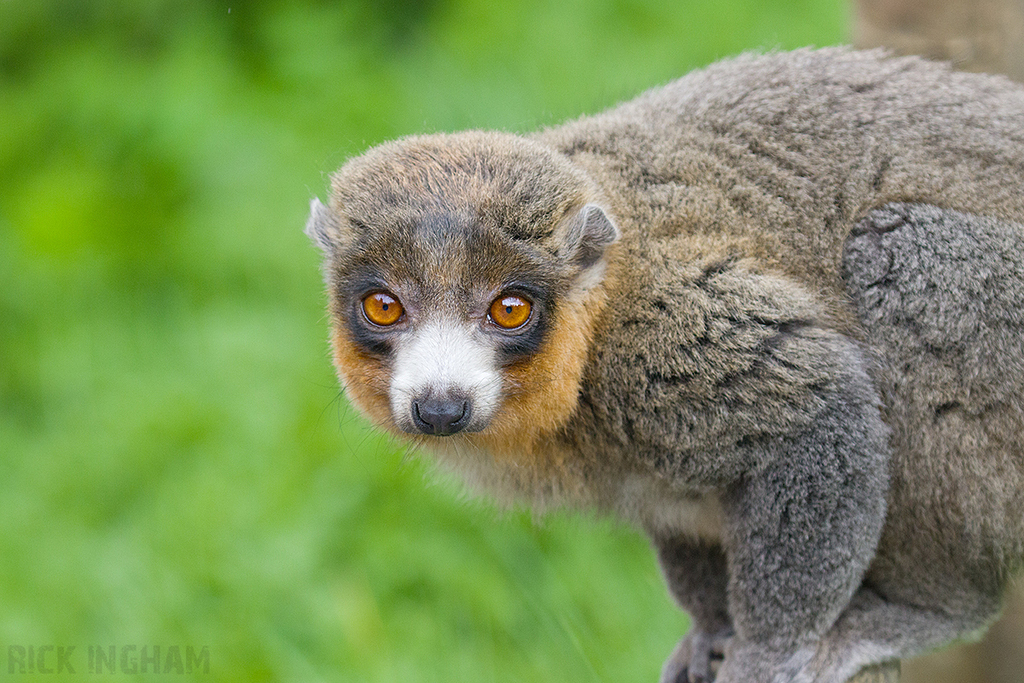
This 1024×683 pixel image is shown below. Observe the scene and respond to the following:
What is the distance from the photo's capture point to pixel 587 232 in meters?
4.39

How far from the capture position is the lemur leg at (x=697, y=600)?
522 centimetres

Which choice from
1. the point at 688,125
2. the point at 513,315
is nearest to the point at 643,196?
the point at 688,125

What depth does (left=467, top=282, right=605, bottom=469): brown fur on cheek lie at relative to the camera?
4.45 meters

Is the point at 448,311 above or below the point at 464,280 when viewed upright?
below

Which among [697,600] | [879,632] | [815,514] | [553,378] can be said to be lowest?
[697,600]

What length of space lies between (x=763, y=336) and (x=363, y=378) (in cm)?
172

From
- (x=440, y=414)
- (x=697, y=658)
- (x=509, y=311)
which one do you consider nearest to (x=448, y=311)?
(x=509, y=311)

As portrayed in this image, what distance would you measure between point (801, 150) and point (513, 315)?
1608 millimetres

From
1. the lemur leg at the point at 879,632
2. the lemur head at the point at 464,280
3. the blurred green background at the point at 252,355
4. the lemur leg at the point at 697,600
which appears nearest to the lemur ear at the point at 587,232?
the lemur head at the point at 464,280

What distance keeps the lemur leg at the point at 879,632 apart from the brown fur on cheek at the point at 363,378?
212 centimetres

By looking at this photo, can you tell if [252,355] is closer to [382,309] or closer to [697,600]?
[382,309]

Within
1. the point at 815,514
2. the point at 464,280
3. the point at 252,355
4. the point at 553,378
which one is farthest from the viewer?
the point at 252,355

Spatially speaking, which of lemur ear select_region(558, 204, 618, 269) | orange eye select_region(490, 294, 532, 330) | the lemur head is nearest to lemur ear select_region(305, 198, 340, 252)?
the lemur head

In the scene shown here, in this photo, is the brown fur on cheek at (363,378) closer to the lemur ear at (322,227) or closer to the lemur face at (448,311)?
the lemur face at (448,311)
